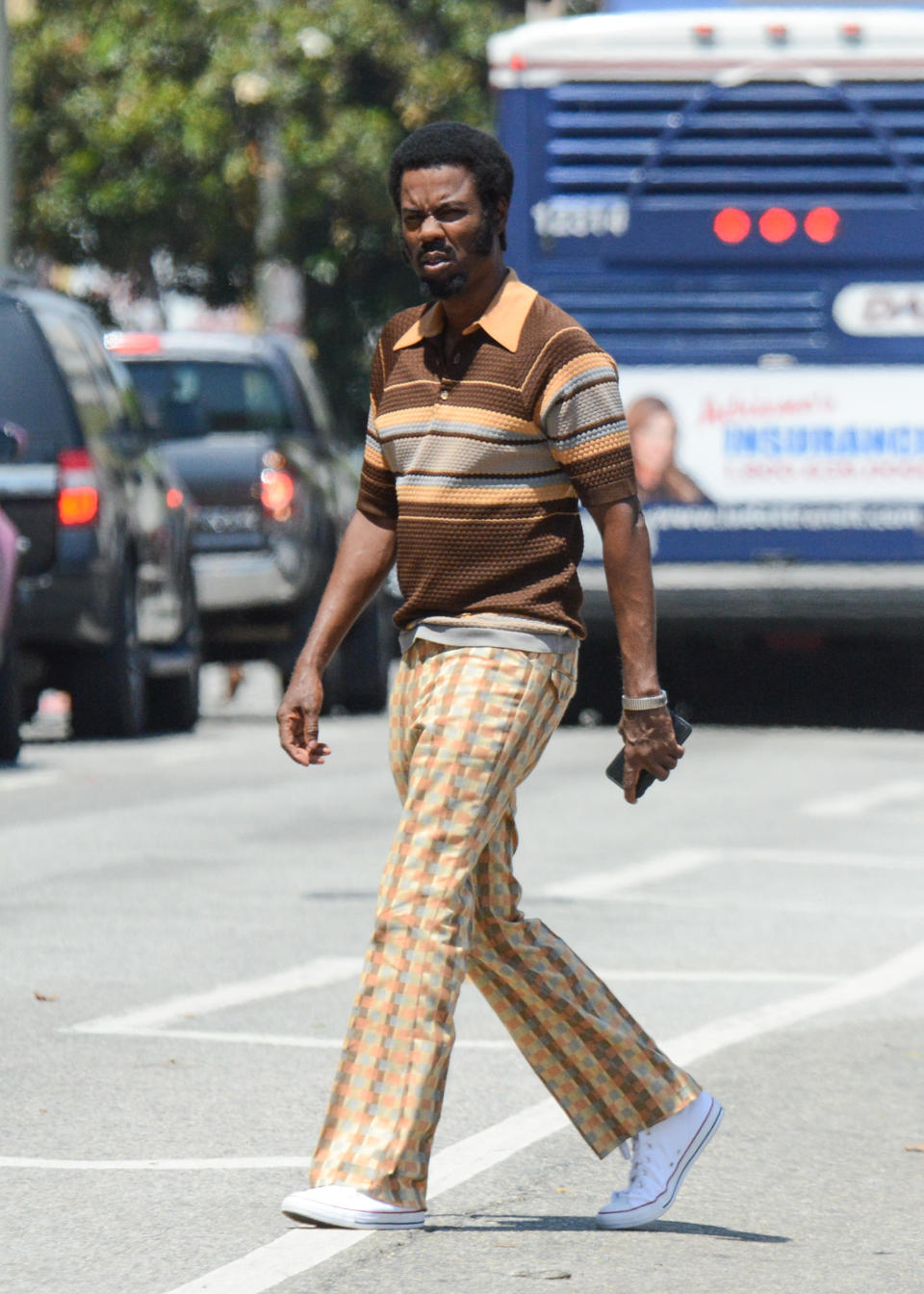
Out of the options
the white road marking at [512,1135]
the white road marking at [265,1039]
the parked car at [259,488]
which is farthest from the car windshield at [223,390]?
the white road marking at [265,1039]

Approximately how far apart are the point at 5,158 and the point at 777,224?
8.59 meters

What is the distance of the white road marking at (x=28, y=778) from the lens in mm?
12929

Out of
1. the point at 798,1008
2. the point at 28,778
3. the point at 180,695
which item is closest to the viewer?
the point at 798,1008

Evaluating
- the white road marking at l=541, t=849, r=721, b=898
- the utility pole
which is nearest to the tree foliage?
the utility pole

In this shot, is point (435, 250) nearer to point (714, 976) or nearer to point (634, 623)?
point (634, 623)

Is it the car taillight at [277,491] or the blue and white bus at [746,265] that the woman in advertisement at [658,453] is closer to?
the blue and white bus at [746,265]

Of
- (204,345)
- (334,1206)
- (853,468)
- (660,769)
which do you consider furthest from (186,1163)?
(204,345)

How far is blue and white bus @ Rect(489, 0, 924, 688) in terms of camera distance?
16.1 metres

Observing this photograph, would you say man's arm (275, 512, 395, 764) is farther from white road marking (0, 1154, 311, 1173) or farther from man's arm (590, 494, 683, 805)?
white road marking (0, 1154, 311, 1173)

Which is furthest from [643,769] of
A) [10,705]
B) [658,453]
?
[658,453]

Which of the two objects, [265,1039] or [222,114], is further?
[222,114]

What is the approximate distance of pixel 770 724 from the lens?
60.0ft

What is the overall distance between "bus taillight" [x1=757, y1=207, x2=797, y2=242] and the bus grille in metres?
0.10

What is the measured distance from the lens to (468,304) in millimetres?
5066
